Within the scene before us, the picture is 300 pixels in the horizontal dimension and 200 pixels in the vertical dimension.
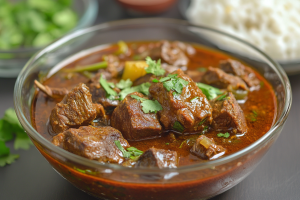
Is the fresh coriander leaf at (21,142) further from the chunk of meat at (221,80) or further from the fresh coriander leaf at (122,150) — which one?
the chunk of meat at (221,80)

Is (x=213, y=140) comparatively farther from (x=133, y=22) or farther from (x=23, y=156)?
(x=133, y=22)

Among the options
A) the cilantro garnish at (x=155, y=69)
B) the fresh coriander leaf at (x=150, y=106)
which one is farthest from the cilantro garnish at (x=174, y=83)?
the cilantro garnish at (x=155, y=69)

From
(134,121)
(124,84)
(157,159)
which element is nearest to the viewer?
(157,159)

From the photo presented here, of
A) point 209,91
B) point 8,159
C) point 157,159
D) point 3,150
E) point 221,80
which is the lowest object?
point 8,159

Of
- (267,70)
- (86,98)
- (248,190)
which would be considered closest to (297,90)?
(267,70)

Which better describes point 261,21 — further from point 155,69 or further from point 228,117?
point 228,117

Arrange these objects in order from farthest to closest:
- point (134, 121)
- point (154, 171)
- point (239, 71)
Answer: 1. point (239, 71)
2. point (134, 121)
3. point (154, 171)

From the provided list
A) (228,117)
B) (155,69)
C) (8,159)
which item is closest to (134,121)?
(155,69)

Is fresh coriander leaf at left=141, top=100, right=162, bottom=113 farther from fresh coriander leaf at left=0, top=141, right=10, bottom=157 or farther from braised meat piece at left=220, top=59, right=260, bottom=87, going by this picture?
fresh coriander leaf at left=0, top=141, right=10, bottom=157
